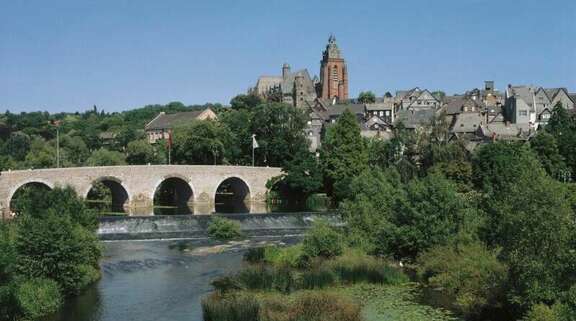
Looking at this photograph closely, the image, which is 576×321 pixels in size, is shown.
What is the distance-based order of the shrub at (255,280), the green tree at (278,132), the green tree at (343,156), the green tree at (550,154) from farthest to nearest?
the green tree at (278,132)
the green tree at (343,156)
the green tree at (550,154)
the shrub at (255,280)

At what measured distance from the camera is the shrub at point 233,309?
76.3 ft

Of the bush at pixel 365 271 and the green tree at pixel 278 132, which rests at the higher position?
the green tree at pixel 278 132

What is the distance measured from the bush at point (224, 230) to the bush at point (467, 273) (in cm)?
1527

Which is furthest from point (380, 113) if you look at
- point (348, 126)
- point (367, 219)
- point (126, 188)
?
point (367, 219)

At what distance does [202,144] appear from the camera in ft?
261

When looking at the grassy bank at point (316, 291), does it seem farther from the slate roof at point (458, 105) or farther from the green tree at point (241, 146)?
the slate roof at point (458, 105)

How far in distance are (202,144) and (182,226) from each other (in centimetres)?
3317

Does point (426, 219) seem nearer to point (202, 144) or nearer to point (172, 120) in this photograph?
point (202, 144)

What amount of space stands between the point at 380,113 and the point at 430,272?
80.4 m

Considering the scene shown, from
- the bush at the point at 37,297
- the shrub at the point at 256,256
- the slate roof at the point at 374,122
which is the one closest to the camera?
the bush at the point at 37,297

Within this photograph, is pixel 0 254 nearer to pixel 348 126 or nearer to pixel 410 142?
pixel 348 126

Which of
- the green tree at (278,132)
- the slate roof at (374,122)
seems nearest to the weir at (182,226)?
the green tree at (278,132)

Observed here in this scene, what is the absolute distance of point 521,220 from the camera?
74.5 feet

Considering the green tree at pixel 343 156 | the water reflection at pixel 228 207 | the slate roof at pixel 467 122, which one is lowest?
the water reflection at pixel 228 207
